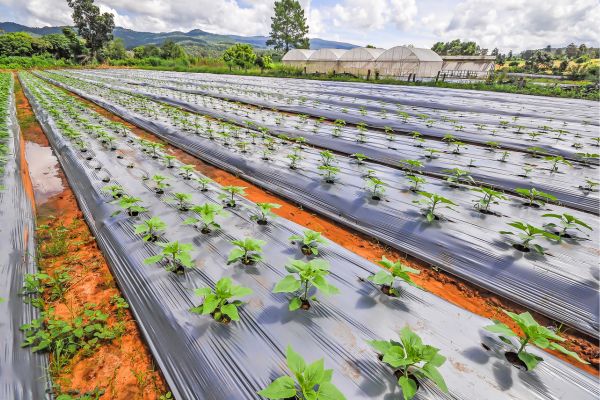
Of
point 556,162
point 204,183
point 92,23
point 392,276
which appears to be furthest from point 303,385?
point 92,23

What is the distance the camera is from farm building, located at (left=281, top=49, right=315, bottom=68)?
104ft

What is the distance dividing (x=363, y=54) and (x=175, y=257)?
29240 millimetres

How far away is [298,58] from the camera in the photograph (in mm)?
32062

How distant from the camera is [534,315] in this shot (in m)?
2.34

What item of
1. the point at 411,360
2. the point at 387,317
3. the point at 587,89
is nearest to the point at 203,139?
the point at 387,317

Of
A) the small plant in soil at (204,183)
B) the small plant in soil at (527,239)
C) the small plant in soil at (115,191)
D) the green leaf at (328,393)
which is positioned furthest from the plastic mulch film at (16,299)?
the small plant in soil at (527,239)

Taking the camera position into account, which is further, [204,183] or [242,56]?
[242,56]

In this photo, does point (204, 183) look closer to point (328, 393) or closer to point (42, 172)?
point (328, 393)

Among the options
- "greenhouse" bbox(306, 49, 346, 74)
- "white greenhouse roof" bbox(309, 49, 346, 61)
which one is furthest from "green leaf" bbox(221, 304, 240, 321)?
"white greenhouse roof" bbox(309, 49, 346, 61)

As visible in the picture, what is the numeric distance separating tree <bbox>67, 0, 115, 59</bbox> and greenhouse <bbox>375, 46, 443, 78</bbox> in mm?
45012

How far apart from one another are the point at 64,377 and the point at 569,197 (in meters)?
5.90

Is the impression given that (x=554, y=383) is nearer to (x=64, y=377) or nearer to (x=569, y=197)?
(x=64, y=377)

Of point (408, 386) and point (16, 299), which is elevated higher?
point (408, 386)

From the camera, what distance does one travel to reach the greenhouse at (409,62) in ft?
76.3
